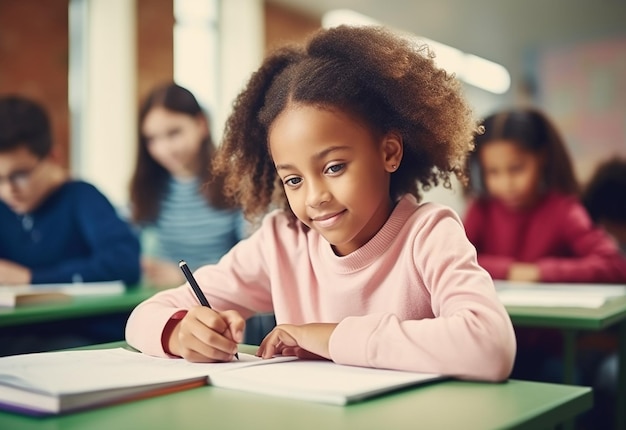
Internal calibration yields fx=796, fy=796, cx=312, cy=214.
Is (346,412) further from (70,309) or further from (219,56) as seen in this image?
(219,56)

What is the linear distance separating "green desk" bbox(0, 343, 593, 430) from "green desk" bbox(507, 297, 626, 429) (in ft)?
2.35

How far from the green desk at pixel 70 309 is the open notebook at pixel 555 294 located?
939mm

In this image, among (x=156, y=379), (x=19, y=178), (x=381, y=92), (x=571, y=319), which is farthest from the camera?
(x=19, y=178)

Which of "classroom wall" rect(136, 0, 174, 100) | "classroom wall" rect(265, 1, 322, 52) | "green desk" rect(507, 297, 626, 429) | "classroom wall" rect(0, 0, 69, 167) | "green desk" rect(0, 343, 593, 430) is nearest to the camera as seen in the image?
"green desk" rect(0, 343, 593, 430)

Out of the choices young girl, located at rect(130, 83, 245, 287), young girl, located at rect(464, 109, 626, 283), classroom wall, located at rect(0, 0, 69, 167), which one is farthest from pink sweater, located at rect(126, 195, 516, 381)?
classroom wall, located at rect(0, 0, 69, 167)

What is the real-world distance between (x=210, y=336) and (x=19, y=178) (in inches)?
67.2

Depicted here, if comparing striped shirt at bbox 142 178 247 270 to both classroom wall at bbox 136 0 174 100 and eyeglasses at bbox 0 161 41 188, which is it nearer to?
eyeglasses at bbox 0 161 41 188

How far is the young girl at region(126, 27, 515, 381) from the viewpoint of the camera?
993 millimetres

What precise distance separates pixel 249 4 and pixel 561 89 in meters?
3.16

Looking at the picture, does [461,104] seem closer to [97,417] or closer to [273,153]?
[273,153]

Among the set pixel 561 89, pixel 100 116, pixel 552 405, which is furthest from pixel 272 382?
pixel 100 116

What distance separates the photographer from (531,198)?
270cm

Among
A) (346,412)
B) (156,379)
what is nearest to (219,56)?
(156,379)

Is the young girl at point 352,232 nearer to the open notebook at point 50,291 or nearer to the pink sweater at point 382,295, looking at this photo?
the pink sweater at point 382,295
